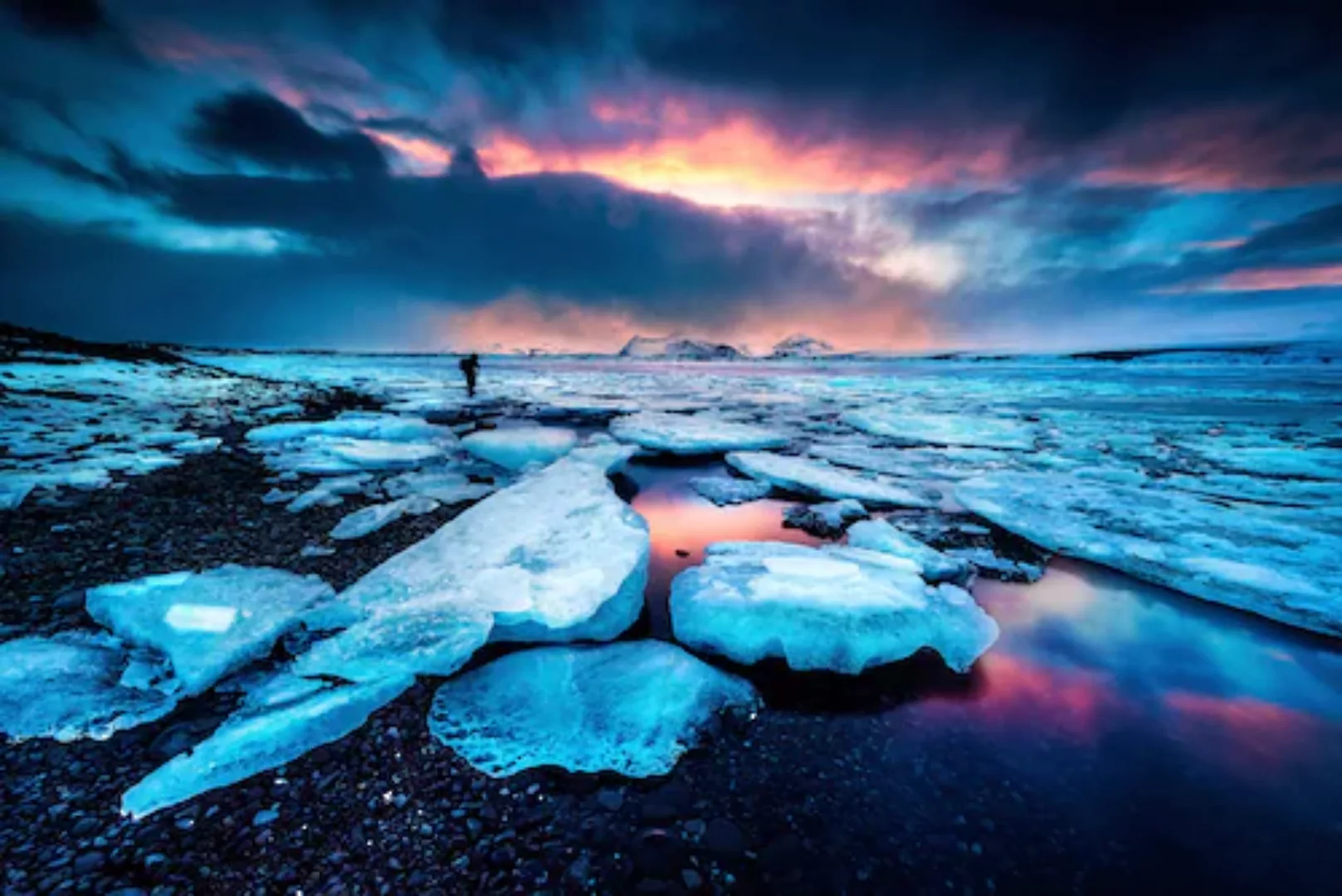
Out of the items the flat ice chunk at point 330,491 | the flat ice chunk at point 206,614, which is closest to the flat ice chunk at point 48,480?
the flat ice chunk at point 330,491

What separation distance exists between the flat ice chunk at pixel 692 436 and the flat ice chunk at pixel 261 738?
4894 mm

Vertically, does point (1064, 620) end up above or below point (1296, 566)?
below

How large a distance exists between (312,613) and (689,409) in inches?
383

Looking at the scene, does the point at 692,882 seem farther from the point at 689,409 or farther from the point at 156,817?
the point at 689,409

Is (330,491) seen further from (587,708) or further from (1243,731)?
(1243,731)

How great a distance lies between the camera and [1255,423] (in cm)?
953

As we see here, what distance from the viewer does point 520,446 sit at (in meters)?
6.39

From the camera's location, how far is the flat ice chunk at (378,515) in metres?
3.71

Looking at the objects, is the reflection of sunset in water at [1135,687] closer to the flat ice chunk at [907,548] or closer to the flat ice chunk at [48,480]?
the flat ice chunk at [907,548]

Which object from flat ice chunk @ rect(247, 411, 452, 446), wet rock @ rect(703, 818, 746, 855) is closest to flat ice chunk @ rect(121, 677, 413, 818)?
wet rock @ rect(703, 818, 746, 855)

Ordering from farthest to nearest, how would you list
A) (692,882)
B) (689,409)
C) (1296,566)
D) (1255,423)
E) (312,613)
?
(689,409)
(1255,423)
(1296,566)
(312,613)
(692,882)

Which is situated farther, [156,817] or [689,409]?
[689,409]

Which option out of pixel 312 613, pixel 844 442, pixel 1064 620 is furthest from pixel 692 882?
pixel 844 442

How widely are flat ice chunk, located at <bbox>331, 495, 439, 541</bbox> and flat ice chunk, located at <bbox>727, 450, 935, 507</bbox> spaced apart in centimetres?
339
